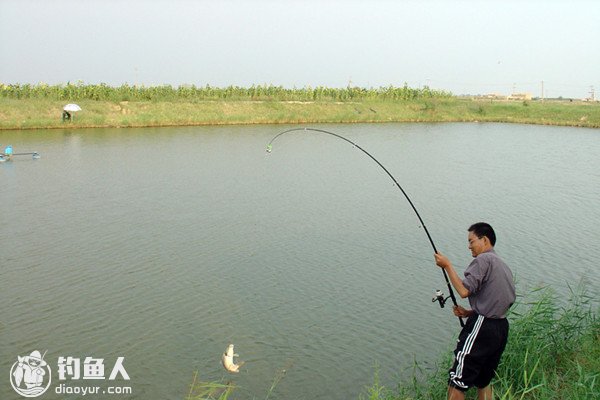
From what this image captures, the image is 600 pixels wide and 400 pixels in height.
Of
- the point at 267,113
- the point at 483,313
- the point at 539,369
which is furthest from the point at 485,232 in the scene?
the point at 267,113

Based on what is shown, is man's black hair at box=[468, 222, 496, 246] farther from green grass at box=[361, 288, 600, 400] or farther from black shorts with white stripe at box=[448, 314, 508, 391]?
green grass at box=[361, 288, 600, 400]

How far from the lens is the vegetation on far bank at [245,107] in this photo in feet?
102

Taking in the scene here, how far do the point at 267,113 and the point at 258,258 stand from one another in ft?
95.6

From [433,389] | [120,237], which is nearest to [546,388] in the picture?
[433,389]

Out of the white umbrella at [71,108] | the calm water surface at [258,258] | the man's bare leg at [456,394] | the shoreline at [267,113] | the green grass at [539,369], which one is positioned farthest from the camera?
the shoreline at [267,113]

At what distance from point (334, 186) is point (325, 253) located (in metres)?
6.26

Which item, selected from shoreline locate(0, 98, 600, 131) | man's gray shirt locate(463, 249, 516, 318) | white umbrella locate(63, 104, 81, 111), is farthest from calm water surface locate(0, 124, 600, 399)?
shoreline locate(0, 98, 600, 131)

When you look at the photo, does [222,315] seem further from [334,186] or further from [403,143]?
[403,143]

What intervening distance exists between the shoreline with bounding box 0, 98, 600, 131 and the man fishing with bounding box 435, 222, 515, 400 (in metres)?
28.2

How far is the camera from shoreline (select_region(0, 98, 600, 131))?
30267mm

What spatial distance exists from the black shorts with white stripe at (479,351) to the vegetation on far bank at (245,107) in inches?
1112

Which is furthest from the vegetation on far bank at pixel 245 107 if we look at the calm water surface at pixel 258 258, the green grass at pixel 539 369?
the green grass at pixel 539 369

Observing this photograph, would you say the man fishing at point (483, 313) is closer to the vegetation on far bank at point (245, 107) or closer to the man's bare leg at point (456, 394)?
the man's bare leg at point (456, 394)

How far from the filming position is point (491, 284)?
4.03m
